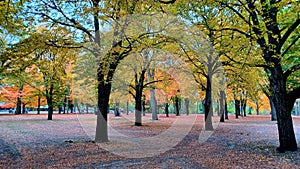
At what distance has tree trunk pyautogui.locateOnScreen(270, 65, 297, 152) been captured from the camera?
723cm

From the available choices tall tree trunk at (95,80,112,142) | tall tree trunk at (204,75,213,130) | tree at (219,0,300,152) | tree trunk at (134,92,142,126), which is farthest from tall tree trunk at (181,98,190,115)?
tree at (219,0,300,152)

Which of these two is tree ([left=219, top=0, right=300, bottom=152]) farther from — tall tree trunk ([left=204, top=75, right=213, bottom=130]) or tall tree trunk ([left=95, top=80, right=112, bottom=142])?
tall tree trunk ([left=204, top=75, right=213, bottom=130])

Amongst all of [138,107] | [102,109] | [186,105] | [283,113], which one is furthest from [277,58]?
[186,105]

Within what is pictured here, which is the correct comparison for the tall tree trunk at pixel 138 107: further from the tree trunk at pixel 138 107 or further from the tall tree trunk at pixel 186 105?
the tall tree trunk at pixel 186 105

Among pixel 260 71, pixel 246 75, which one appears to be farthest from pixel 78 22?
pixel 260 71

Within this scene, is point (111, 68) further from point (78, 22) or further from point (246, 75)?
point (246, 75)

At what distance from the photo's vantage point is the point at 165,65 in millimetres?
17172

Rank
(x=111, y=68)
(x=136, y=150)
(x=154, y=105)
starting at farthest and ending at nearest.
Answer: (x=154, y=105)
(x=111, y=68)
(x=136, y=150)

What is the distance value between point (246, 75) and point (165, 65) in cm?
571

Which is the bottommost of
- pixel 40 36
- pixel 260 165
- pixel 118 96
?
pixel 260 165

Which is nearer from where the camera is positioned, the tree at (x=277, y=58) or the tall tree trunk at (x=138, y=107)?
the tree at (x=277, y=58)

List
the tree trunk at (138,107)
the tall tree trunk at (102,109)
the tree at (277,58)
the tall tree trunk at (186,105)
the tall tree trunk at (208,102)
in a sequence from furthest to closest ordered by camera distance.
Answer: the tall tree trunk at (186,105)
the tree trunk at (138,107)
the tall tree trunk at (208,102)
the tall tree trunk at (102,109)
the tree at (277,58)

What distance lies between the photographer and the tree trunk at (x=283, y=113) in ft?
23.7

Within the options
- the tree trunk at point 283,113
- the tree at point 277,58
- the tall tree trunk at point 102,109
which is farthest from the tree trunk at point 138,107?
the tree trunk at point 283,113
